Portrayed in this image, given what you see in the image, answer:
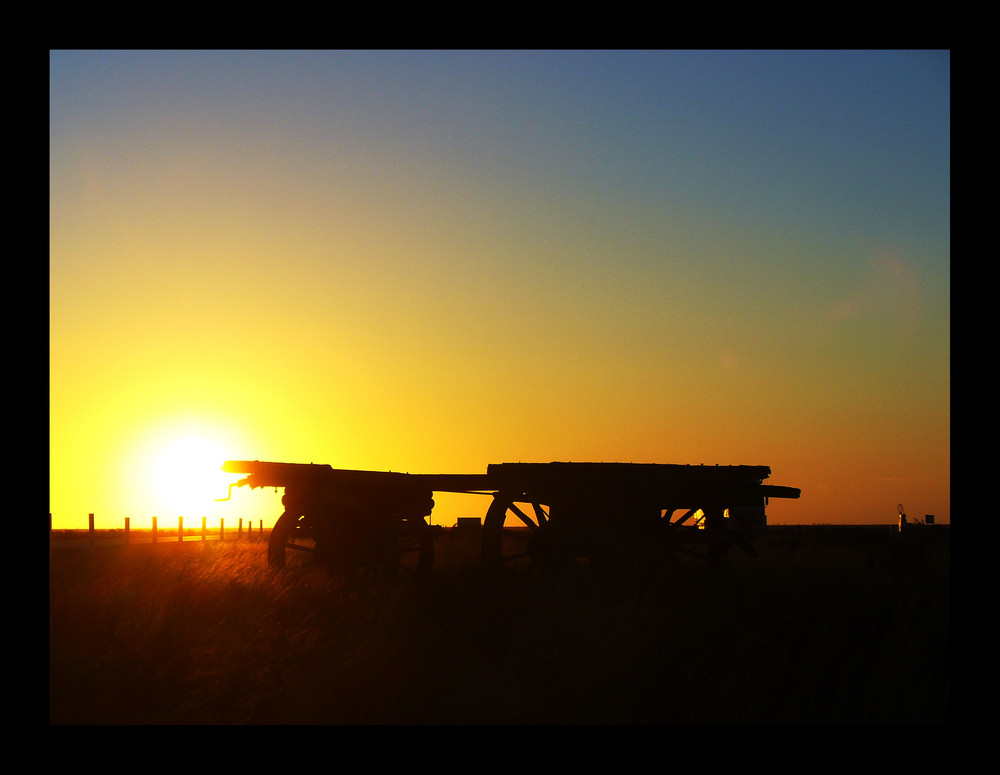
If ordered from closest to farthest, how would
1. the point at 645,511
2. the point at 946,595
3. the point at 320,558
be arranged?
the point at 946,595 → the point at 645,511 → the point at 320,558

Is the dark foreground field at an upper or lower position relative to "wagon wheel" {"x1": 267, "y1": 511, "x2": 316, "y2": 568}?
lower

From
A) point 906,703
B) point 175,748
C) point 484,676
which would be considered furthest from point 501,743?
point 906,703

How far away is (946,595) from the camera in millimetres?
11766

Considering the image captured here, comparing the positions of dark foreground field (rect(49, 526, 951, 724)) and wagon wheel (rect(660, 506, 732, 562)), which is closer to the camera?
dark foreground field (rect(49, 526, 951, 724))

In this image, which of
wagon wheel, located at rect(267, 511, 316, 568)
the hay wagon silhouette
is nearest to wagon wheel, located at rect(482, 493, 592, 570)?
the hay wagon silhouette

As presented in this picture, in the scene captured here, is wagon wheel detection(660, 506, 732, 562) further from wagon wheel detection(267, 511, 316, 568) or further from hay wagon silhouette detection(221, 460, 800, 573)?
wagon wheel detection(267, 511, 316, 568)

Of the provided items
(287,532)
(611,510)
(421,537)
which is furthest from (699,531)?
(287,532)

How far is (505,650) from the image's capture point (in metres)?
9.58

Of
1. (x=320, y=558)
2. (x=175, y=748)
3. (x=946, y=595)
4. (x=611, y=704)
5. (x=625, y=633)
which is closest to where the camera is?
(x=175, y=748)

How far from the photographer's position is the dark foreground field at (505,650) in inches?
318

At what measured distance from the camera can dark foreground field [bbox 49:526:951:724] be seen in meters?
8.08

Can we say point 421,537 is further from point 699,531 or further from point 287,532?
point 699,531
